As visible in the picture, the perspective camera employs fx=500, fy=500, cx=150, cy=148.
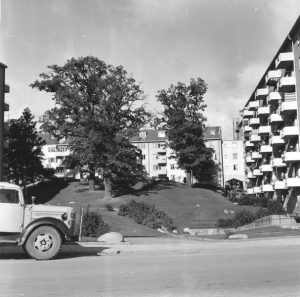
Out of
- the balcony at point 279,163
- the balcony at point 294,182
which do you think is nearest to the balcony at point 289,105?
the balcony at point 294,182

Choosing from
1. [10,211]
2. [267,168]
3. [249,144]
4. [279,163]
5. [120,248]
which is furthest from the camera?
[249,144]

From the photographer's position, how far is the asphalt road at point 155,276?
8.80 m

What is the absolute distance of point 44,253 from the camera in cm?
1401

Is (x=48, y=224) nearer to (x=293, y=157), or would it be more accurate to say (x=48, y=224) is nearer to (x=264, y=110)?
(x=293, y=157)

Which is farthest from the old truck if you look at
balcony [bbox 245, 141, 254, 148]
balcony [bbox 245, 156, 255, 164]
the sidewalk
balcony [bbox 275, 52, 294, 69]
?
balcony [bbox 245, 141, 254, 148]

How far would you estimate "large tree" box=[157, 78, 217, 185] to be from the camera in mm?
72688

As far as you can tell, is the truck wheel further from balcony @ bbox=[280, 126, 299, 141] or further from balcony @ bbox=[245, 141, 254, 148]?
balcony @ bbox=[245, 141, 254, 148]

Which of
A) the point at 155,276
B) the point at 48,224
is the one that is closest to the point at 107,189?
the point at 48,224

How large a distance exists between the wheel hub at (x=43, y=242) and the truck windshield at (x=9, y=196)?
1.20m

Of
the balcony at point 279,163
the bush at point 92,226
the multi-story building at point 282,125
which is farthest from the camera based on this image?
the balcony at point 279,163

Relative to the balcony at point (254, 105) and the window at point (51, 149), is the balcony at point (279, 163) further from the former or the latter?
the window at point (51, 149)

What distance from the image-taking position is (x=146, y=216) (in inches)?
1481

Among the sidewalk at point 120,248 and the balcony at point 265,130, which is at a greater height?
the balcony at point 265,130

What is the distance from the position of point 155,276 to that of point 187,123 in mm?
62094
